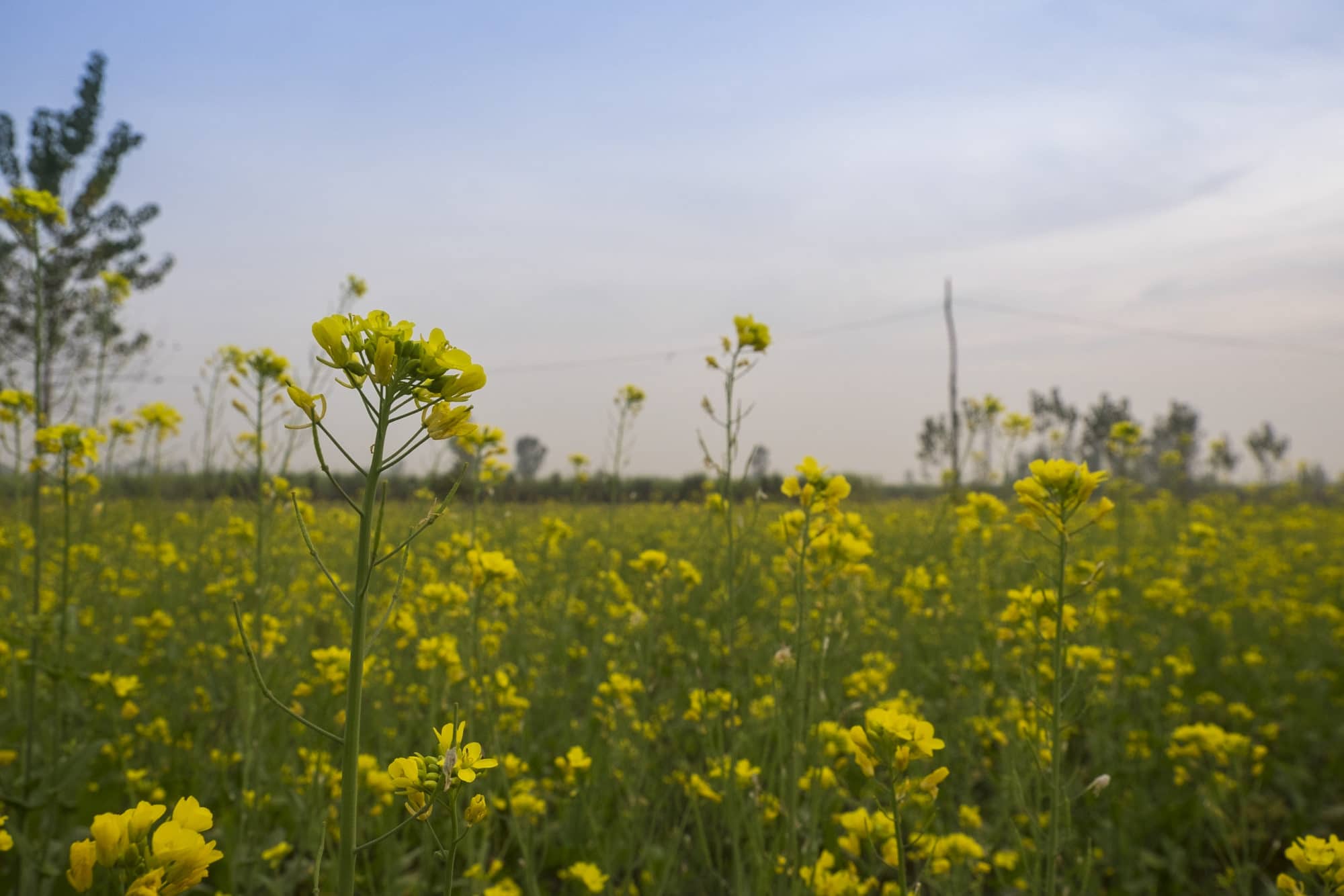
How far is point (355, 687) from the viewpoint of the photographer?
918 mm

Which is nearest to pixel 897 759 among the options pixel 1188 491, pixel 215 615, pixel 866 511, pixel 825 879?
pixel 825 879

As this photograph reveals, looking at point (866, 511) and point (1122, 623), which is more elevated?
point (866, 511)

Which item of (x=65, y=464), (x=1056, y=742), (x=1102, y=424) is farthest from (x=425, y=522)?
(x=1102, y=424)

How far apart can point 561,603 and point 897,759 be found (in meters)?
3.44

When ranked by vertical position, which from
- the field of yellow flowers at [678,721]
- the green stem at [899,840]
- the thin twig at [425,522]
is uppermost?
the thin twig at [425,522]

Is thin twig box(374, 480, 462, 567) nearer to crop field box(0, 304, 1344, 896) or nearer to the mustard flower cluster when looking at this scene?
crop field box(0, 304, 1344, 896)

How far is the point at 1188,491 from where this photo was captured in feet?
56.8

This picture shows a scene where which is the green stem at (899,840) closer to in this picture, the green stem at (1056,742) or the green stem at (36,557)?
the green stem at (1056,742)

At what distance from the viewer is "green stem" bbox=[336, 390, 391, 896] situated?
0.87 metres

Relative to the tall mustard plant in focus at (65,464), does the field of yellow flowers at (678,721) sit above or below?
below

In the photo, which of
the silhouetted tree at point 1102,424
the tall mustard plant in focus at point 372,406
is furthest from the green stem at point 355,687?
the silhouetted tree at point 1102,424

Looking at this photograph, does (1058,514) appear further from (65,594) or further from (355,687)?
(65,594)

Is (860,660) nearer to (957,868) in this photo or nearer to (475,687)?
(957,868)

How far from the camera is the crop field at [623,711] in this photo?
1268mm
